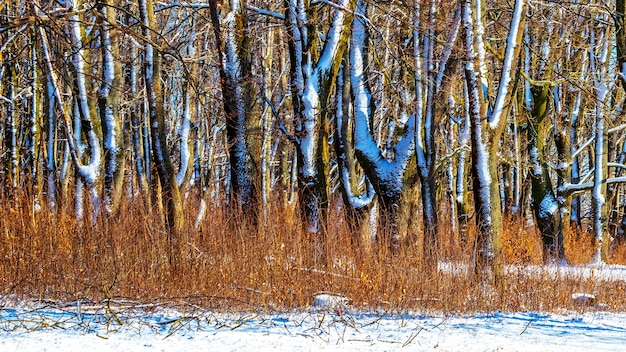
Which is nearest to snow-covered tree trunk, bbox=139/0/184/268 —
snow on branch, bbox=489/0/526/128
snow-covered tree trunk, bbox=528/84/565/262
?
snow on branch, bbox=489/0/526/128

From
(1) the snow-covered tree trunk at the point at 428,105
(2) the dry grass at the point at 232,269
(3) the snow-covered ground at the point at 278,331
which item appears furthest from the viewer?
(1) the snow-covered tree trunk at the point at 428,105

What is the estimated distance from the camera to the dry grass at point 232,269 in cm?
791

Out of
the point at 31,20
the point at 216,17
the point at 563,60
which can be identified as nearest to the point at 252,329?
the point at 31,20

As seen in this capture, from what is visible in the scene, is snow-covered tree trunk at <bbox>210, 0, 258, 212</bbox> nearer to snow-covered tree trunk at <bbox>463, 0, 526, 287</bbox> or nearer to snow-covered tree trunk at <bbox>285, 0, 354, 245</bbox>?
snow-covered tree trunk at <bbox>285, 0, 354, 245</bbox>

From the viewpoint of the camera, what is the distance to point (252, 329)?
604cm

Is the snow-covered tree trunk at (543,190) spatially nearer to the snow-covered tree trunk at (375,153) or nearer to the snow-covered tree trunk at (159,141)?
the snow-covered tree trunk at (375,153)

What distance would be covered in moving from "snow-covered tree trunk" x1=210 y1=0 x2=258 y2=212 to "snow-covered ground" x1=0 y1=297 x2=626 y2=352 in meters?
3.53

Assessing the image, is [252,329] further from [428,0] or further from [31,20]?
[428,0]

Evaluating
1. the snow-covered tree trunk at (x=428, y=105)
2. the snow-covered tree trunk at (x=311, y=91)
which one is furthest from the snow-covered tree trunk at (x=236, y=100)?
the snow-covered tree trunk at (x=428, y=105)

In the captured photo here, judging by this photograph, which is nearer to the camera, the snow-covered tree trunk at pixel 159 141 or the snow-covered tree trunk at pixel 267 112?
the snow-covered tree trunk at pixel 159 141

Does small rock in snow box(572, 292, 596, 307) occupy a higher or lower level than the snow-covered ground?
lower

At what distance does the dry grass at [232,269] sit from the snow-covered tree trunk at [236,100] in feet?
3.36

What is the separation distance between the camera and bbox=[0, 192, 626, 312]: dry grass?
7.91 m

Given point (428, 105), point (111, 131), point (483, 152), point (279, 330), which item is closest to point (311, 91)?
point (428, 105)
